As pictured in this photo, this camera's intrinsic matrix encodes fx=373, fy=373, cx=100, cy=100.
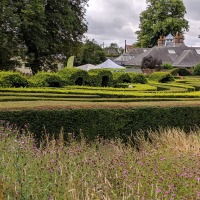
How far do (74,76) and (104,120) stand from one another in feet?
33.9

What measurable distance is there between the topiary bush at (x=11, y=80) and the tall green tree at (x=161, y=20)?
2004 inches

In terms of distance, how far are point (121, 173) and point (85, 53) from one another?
59.7m

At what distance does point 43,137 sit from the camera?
8.85 metres

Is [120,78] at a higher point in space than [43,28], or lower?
lower

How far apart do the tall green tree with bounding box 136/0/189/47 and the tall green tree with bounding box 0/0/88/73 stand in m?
32.5

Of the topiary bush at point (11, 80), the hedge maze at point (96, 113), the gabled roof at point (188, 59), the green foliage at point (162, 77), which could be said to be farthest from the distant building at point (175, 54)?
the hedge maze at point (96, 113)

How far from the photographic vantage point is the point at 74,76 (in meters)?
19.6

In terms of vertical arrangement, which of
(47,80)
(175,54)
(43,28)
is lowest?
(47,80)

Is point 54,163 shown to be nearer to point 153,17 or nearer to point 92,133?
point 92,133

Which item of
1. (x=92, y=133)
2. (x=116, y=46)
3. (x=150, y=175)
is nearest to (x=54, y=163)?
(x=150, y=175)

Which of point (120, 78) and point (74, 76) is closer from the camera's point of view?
point (74, 76)

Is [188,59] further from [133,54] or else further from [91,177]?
[91,177]

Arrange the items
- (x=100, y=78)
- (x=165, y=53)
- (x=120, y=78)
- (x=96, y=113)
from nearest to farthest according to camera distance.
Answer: (x=96, y=113)
(x=100, y=78)
(x=120, y=78)
(x=165, y=53)

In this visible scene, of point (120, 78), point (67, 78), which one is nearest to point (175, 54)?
point (120, 78)
